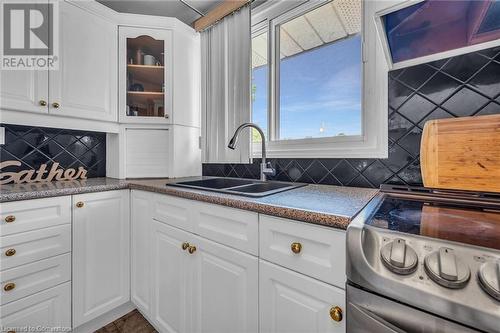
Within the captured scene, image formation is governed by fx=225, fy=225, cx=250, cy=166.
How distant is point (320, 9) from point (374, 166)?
3.56 feet

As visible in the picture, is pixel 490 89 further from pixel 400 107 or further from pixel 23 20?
pixel 23 20

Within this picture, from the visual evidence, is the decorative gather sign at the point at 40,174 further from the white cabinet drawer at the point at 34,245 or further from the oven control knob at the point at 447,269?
the oven control knob at the point at 447,269

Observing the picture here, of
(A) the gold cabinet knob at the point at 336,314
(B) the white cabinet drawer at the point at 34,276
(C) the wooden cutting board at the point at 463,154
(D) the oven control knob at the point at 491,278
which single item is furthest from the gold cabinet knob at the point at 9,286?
(C) the wooden cutting board at the point at 463,154

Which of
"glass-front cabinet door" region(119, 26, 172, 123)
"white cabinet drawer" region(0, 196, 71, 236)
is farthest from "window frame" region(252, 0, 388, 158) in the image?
"white cabinet drawer" region(0, 196, 71, 236)

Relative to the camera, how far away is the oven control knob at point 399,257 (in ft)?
1.50

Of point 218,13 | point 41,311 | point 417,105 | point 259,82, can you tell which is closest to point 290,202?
point 417,105

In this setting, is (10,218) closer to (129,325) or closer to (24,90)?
(24,90)

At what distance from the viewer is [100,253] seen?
1.37 m

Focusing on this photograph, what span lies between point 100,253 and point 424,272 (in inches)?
62.9

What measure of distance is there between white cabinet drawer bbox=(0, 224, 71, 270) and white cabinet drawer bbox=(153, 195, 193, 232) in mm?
485

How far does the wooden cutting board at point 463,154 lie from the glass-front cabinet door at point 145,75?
1.67 metres

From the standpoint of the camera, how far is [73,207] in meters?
1.27

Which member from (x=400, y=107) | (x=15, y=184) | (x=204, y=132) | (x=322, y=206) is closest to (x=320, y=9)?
(x=400, y=107)

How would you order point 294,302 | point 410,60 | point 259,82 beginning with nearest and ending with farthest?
point 294,302 → point 410,60 → point 259,82
